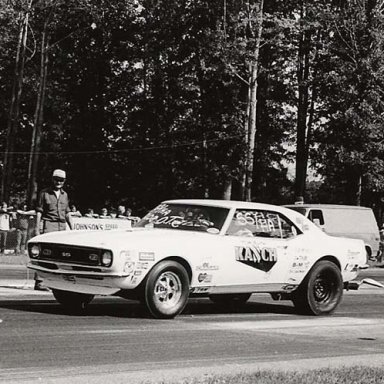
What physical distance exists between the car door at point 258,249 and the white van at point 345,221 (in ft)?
51.3

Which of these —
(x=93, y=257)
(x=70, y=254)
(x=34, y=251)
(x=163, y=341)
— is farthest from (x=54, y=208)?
(x=163, y=341)

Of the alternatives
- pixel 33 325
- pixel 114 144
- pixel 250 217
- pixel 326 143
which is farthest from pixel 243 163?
pixel 33 325

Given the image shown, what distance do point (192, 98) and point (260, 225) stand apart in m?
40.8

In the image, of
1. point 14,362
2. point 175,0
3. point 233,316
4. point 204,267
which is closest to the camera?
point 14,362

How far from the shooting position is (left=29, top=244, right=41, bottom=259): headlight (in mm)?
12266

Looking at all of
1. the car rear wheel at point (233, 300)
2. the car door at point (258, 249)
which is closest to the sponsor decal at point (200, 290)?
the car door at point (258, 249)

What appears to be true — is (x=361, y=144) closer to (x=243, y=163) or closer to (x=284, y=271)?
(x=243, y=163)

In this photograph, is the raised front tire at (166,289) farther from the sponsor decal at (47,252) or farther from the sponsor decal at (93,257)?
the sponsor decal at (47,252)

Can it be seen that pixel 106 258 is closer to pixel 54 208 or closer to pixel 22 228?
pixel 54 208

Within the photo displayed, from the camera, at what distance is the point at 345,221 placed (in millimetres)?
30766

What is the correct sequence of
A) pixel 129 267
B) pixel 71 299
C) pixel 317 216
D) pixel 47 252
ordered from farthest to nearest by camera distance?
pixel 317 216, pixel 71 299, pixel 47 252, pixel 129 267

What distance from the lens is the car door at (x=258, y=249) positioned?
41.6ft

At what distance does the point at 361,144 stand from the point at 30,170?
19.2 meters

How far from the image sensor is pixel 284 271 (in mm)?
13305
